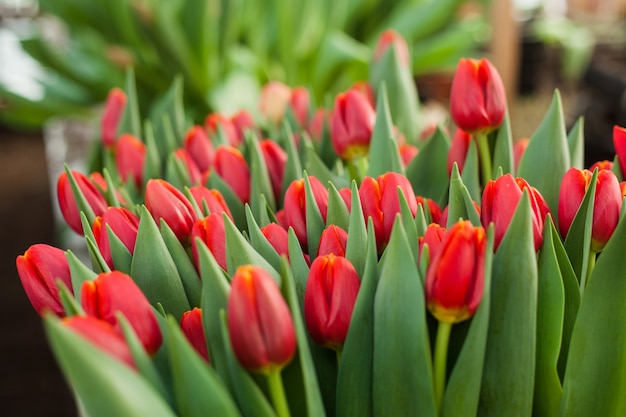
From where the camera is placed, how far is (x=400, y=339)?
29 centimetres

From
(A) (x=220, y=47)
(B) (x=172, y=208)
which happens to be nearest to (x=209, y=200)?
(B) (x=172, y=208)

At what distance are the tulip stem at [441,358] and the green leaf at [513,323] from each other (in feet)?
0.07

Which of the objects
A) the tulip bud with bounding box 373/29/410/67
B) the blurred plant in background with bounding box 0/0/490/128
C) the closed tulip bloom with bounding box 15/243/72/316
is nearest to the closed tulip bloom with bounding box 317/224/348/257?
the closed tulip bloom with bounding box 15/243/72/316

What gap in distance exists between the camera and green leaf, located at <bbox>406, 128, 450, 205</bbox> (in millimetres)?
456

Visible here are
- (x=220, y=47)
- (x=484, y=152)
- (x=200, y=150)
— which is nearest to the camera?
(x=484, y=152)

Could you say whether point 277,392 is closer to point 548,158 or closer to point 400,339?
point 400,339

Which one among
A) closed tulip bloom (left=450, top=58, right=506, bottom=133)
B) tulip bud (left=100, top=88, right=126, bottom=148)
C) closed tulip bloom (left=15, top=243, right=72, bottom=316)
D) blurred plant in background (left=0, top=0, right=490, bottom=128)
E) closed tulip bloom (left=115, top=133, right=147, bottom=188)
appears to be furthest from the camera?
blurred plant in background (left=0, top=0, right=490, bottom=128)

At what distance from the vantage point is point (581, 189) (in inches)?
13.6

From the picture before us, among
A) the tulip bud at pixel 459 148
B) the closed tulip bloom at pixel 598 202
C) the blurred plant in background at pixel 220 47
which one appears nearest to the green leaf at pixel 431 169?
the tulip bud at pixel 459 148

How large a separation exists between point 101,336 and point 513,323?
0.54ft

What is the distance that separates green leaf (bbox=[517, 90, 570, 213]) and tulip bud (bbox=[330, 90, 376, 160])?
0.11 meters

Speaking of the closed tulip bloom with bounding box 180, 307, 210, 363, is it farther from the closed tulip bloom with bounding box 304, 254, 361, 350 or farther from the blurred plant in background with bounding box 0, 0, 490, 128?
the blurred plant in background with bounding box 0, 0, 490, 128

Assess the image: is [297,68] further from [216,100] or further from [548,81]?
[548,81]

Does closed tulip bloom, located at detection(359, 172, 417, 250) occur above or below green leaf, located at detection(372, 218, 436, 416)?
above
